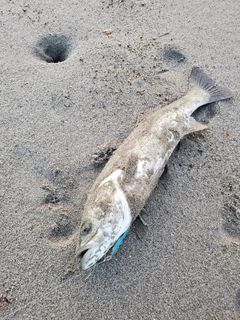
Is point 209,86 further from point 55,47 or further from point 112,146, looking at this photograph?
point 55,47

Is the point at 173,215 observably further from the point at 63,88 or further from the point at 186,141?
the point at 63,88

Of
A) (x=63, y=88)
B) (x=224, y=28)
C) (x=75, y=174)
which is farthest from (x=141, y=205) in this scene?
(x=224, y=28)

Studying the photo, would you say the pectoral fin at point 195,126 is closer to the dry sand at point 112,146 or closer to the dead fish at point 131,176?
the dead fish at point 131,176

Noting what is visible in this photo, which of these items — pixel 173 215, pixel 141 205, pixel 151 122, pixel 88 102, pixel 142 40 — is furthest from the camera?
pixel 142 40

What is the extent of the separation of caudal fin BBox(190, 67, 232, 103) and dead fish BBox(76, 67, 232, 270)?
0.04 meters

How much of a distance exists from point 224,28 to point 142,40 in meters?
1.22

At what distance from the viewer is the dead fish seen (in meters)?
2.27

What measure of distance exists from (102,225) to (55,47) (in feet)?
8.73

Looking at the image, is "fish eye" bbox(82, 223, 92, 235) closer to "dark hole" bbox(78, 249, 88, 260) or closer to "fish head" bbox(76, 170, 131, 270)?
"fish head" bbox(76, 170, 131, 270)

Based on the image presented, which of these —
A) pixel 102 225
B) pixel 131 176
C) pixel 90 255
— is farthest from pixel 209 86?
pixel 90 255

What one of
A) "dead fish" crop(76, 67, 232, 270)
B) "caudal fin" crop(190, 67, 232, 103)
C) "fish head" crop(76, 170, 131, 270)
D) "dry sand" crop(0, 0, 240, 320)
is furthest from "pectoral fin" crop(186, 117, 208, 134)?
"fish head" crop(76, 170, 131, 270)

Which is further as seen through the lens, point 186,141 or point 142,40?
point 142,40

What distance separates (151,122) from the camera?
307 cm

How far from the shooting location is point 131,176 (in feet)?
8.36
